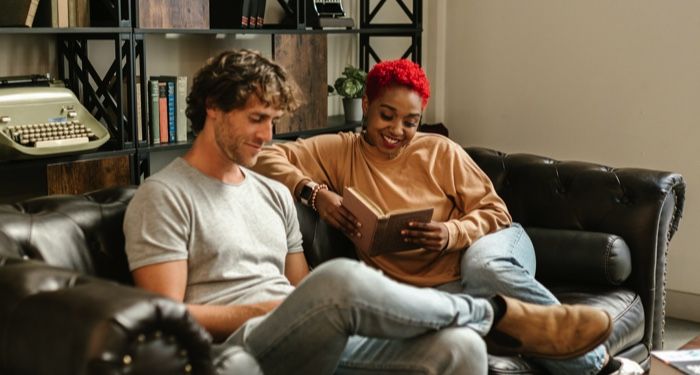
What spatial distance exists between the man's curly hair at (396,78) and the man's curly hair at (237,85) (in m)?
0.61

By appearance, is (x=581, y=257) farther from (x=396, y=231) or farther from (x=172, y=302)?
(x=172, y=302)

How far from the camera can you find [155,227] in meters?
2.15

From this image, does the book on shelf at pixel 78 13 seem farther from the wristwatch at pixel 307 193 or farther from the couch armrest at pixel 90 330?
the couch armrest at pixel 90 330

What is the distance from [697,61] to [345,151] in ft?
6.17

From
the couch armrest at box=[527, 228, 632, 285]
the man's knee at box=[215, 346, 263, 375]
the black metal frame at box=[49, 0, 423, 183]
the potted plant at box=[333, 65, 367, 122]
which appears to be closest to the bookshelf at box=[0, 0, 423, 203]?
the black metal frame at box=[49, 0, 423, 183]

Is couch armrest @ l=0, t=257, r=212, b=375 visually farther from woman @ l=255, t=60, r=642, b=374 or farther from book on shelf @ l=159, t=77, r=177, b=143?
book on shelf @ l=159, t=77, r=177, b=143

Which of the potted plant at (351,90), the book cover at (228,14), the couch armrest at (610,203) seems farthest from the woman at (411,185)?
the potted plant at (351,90)

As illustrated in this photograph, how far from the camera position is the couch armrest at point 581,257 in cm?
304

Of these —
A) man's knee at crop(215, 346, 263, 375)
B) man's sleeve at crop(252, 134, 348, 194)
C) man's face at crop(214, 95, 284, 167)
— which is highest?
man's face at crop(214, 95, 284, 167)

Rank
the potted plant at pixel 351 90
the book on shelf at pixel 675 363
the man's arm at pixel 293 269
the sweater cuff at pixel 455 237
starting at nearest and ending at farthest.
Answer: the book on shelf at pixel 675 363 → the man's arm at pixel 293 269 → the sweater cuff at pixel 455 237 → the potted plant at pixel 351 90

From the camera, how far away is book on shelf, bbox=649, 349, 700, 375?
7.55 ft

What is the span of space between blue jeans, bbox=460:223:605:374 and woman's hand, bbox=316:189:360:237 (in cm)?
34

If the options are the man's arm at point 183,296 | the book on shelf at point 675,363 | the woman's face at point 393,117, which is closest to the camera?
the man's arm at point 183,296

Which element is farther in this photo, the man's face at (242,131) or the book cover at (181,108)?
the book cover at (181,108)
